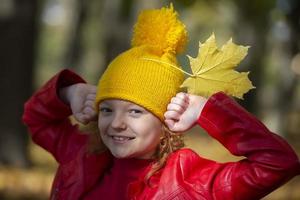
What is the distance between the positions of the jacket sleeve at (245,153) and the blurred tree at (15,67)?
736cm

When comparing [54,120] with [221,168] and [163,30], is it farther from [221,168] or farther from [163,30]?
[221,168]

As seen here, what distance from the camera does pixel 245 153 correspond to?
3.00 metres

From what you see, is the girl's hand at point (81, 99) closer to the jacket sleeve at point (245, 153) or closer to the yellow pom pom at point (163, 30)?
the yellow pom pom at point (163, 30)

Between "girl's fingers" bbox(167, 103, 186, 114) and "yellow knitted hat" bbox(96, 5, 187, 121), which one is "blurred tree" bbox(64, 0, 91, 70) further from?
"girl's fingers" bbox(167, 103, 186, 114)

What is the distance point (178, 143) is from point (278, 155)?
549mm

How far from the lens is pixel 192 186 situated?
10.1 ft

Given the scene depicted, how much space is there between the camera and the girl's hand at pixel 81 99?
3.50m

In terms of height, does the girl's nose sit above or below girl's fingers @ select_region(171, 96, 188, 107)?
below

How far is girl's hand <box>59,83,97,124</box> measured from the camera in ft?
11.5

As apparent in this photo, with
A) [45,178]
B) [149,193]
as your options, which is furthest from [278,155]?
[45,178]

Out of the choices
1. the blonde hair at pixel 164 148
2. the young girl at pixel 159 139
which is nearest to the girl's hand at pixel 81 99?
the young girl at pixel 159 139

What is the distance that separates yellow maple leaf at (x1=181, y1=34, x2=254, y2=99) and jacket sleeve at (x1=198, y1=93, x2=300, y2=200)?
93 millimetres

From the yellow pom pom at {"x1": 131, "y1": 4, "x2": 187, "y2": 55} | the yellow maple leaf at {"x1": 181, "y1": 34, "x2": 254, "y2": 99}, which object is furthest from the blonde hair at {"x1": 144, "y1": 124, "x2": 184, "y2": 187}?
the yellow pom pom at {"x1": 131, "y1": 4, "x2": 187, "y2": 55}

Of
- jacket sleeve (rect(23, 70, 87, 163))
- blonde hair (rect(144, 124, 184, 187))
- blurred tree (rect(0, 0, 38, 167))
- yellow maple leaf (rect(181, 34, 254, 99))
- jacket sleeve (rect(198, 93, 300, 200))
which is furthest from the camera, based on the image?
blurred tree (rect(0, 0, 38, 167))
